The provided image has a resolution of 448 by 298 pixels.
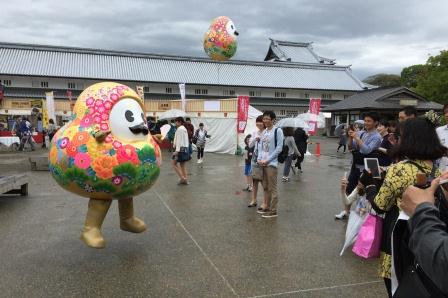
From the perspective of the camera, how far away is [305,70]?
140ft

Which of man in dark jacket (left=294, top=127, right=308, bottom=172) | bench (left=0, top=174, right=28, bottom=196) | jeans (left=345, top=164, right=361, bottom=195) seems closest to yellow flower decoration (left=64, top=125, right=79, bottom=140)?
bench (left=0, top=174, right=28, bottom=196)

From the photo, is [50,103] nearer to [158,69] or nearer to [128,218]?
[158,69]

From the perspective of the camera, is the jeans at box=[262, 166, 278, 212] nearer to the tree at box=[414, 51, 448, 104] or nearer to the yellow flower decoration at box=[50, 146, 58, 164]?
the yellow flower decoration at box=[50, 146, 58, 164]

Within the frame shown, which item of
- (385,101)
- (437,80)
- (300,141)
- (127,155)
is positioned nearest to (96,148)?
(127,155)

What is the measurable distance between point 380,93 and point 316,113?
59.3 feet

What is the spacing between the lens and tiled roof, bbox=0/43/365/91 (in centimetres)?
3403

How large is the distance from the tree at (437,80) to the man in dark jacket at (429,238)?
35.4 m

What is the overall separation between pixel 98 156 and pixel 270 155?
9.58 ft

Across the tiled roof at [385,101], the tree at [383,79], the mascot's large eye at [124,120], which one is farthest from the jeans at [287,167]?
the tree at [383,79]

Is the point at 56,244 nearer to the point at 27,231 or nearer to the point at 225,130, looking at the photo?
the point at 27,231

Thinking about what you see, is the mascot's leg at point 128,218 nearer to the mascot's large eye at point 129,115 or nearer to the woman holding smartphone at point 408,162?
the mascot's large eye at point 129,115

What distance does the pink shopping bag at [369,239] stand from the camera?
3991 millimetres

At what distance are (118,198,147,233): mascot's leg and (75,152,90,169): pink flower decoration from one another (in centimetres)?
82

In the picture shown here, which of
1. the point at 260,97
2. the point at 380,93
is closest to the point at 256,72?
the point at 260,97
